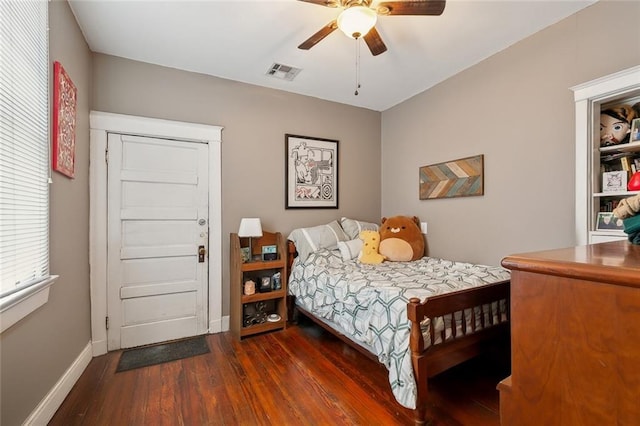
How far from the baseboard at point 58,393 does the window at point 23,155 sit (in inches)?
23.5

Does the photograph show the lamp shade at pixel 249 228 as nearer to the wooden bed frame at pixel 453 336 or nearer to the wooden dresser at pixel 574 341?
the wooden bed frame at pixel 453 336

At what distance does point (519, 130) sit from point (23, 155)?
10.8 ft

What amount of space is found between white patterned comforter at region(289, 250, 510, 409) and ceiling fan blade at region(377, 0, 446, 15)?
5.43ft

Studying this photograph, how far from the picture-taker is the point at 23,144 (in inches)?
55.8

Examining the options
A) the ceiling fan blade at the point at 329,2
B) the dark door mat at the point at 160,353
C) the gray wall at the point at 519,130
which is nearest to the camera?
the ceiling fan blade at the point at 329,2

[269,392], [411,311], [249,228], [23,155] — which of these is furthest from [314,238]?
[23,155]

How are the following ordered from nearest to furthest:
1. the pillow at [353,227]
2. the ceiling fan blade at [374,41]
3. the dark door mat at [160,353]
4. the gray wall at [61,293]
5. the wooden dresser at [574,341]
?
the wooden dresser at [574,341], the gray wall at [61,293], the ceiling fan blade at [374,41], the dark door mat at [160,353], the pillow at [353,227]

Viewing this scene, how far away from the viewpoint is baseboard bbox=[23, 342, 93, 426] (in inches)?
60.9

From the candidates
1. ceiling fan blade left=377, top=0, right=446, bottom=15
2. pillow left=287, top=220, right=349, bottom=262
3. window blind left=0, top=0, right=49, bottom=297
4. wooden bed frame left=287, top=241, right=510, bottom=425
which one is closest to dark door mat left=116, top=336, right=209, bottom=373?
window blind left=0, top=0, right=49, bottom=297

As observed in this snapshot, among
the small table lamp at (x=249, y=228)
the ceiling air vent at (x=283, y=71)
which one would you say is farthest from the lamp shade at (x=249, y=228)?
the ceiling air vent at (x=283, y=71)

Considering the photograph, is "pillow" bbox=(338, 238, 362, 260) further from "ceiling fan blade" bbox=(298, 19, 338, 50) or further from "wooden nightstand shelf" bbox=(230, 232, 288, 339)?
"ceiling fan blade" bbox=(298, 19, 338, 50)

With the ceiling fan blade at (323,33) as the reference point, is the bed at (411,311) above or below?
below

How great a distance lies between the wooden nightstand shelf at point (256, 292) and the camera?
278cm

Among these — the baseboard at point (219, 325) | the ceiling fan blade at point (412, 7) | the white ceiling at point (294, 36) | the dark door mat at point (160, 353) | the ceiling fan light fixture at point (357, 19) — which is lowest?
the dark door mat at point (160, 353)
